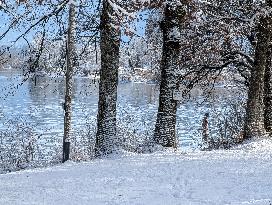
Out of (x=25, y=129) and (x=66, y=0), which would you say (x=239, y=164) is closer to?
(x=66, y=0)

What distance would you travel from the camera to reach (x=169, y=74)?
14.4 meters

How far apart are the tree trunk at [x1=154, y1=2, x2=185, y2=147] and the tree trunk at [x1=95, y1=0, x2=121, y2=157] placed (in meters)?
1.37

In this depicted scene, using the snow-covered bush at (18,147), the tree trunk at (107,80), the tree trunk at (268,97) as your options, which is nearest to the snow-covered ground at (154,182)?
the tree trunk at (107,80)

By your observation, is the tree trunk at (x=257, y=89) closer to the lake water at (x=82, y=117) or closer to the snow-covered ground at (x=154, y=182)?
the snow-covered ground at (x=154, y=182)

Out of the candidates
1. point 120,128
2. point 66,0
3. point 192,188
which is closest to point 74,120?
point 120,128

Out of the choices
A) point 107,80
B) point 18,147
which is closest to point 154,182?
point 107,80

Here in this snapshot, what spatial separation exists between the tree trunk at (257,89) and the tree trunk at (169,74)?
2.36 metres

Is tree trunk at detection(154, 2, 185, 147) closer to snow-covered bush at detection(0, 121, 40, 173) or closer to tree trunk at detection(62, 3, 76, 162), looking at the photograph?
tree trunk at detection(62, 3, 76, 162)

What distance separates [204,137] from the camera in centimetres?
2447

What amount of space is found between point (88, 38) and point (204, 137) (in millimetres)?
11049

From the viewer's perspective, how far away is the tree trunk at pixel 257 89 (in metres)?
14.6

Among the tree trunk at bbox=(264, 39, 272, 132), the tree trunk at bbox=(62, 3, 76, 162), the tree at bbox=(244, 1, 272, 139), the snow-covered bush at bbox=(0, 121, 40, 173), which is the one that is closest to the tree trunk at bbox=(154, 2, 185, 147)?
the tree at bbox=(244, 1, 272, 139)

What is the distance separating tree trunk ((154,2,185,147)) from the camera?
14.1m

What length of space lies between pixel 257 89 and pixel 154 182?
21.1 feet
